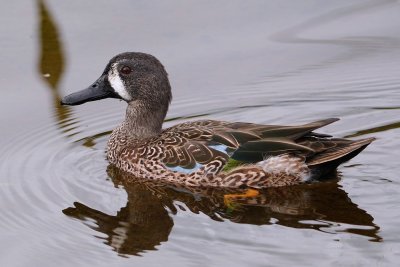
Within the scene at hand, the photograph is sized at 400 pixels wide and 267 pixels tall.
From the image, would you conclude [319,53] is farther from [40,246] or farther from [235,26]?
[40,246]

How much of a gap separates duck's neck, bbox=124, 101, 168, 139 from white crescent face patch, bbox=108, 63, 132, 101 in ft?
0.62

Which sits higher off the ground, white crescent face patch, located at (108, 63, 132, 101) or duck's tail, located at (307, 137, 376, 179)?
white crescent face patch, located at (108, 63, 132, 101)

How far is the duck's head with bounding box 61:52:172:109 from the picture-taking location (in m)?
10.6

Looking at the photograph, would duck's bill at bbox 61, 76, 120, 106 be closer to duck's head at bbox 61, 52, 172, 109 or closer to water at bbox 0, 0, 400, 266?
duck's head at bbox 61, 52, 172, 109

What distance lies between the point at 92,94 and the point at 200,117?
60.1 inches

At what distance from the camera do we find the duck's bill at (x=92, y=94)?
417 inches

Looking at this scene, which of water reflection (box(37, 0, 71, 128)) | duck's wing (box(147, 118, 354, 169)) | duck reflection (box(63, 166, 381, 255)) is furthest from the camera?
water reflection (box(37, 0, 71, 128))

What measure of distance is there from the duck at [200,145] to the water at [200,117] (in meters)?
0.21

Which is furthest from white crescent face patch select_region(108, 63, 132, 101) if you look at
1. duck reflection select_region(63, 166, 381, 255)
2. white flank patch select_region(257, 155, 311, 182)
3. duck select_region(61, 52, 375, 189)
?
Result: white flank patch select_region(257, 155, 311, 182)

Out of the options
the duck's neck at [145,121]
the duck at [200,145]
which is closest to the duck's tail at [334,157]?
the duck at [200,145]

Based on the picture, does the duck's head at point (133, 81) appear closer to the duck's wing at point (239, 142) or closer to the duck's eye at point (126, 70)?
the duck's eye at point (126, 70)

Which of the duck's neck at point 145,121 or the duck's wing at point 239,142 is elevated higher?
the duck's neck at point 145,121

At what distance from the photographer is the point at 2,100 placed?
38.3ft

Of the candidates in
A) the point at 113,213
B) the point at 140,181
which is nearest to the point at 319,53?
the point at 140,181
